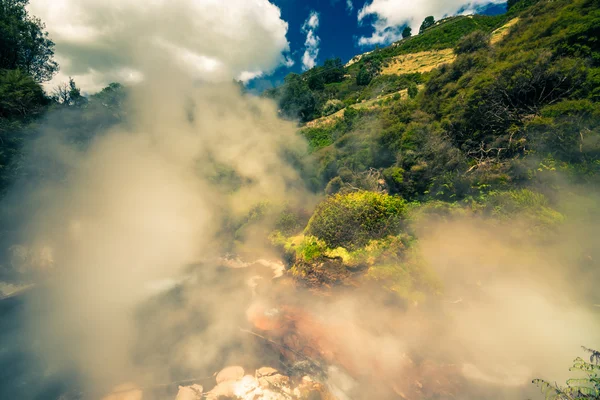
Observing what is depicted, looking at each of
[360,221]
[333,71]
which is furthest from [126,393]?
[333,71]

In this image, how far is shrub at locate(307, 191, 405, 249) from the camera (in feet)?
29.4

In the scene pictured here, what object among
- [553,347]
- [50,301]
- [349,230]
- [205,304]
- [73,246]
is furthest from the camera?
[73,246]

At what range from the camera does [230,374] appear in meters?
5.64

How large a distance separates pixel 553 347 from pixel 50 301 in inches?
589

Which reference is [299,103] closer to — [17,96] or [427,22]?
[17,96]

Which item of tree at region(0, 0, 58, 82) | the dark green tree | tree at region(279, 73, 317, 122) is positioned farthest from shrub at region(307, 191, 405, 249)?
the dark green tree

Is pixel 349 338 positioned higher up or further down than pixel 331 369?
higher up

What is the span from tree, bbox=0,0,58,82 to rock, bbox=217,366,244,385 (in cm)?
1991

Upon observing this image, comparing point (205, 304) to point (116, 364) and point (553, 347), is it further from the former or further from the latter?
point (553, 347)

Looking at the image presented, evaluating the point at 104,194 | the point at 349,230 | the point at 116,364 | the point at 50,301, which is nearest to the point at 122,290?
the point at 50,301

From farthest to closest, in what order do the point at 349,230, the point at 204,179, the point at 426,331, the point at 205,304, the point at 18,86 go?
the point at 204,179, the point at 18,86, the point at 349,230, the point at 205,304, the point at 426,331

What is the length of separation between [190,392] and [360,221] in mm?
7068

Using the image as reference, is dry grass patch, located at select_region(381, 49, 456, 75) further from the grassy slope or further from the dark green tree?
the grassy slope

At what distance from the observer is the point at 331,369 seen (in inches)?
220
